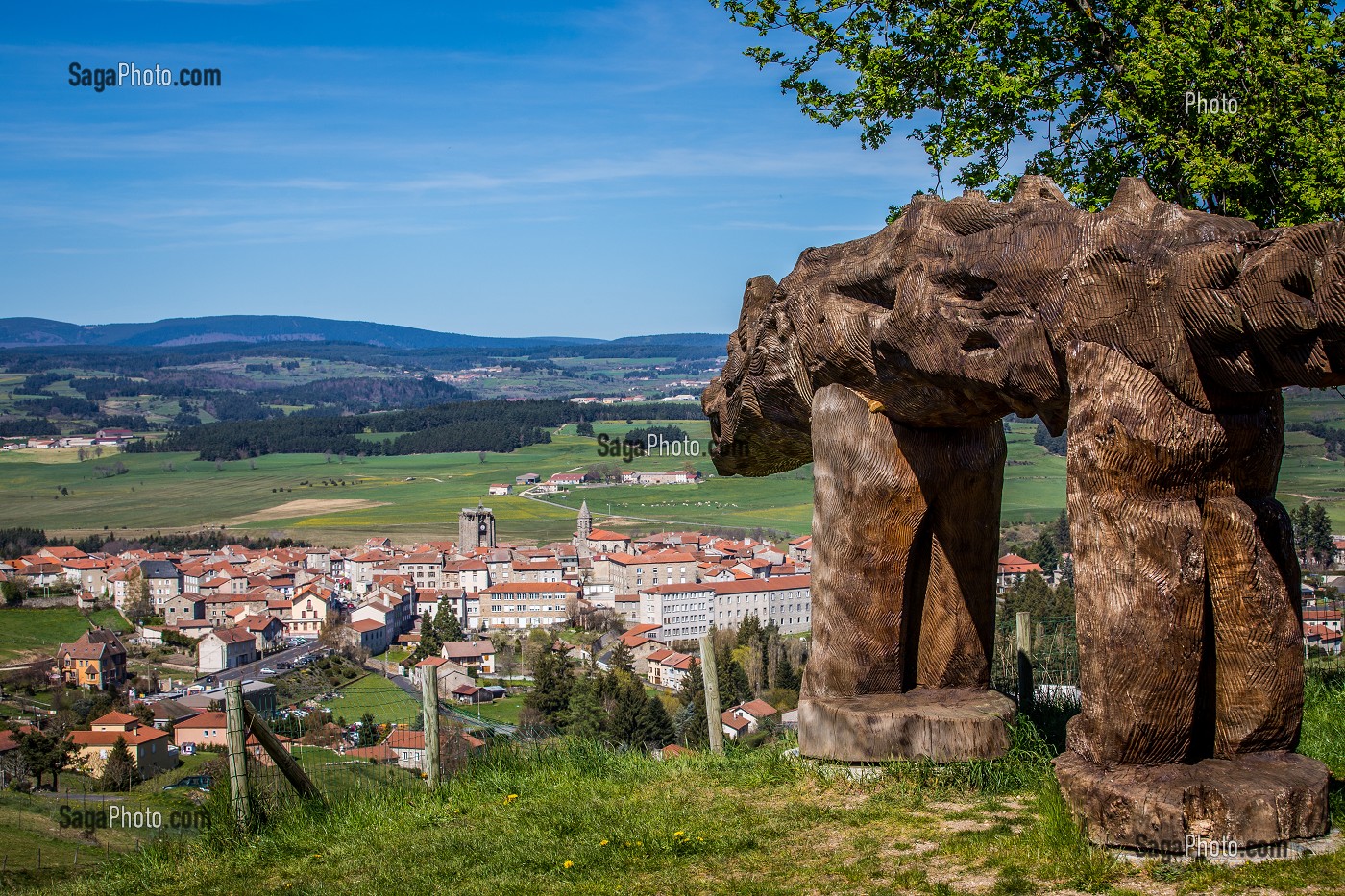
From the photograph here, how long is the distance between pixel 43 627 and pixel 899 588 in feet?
269

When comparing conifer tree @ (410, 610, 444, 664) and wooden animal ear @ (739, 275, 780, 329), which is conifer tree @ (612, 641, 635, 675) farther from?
wooden animal ear @ (739, 275, 780, 329)

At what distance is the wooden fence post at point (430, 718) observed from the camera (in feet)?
28.0

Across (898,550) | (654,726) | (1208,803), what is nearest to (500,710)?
(654,726)

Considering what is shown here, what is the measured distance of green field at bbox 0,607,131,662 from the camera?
70.2m

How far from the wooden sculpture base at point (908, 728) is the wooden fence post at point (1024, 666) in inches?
81.6

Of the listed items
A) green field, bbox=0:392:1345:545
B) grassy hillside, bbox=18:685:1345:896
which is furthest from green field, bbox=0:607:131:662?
grassy hillside, bbox=18:685:1345:896

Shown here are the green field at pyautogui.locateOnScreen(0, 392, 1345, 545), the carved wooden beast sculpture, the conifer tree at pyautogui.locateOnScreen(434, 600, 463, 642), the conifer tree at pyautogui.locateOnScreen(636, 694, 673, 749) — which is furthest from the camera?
the green field at pyautogui.locateOnScreen(0, 392, 1345, 545)

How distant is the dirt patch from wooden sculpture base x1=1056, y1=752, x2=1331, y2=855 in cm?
13127

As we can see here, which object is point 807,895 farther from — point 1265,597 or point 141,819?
point 141,819

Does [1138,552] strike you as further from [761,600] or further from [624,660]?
[761,600]

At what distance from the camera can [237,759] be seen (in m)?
7.83

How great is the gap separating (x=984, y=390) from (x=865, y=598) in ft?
5.34

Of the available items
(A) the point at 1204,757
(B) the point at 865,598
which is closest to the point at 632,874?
(B) the point at 865,598

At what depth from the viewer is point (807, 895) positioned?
5.47 metres
